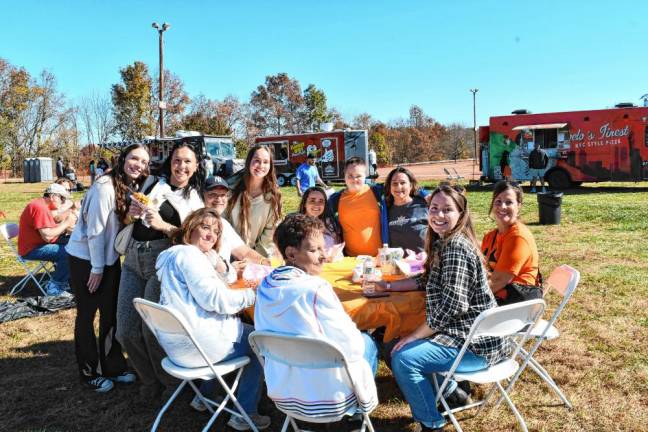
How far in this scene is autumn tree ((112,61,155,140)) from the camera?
31844 millimetres

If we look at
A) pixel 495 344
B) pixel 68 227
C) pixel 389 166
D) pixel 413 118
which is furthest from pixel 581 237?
pixel 413 118

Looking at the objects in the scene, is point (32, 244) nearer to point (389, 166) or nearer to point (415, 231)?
point (415, 231)

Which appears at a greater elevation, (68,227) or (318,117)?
(318,117)

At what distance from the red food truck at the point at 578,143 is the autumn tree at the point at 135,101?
71.7 feet

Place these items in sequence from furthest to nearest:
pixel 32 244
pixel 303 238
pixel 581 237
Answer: pixel 581 237, pixel 32 244, pixel 303 238

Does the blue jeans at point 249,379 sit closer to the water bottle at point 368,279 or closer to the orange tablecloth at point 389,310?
the orange tablecloth at point 389,310

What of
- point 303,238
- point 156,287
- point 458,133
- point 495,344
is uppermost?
point 458,133

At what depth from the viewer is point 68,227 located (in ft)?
20.4

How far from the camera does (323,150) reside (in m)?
22.6

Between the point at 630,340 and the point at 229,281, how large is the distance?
330cm

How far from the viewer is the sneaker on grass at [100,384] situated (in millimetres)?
3590

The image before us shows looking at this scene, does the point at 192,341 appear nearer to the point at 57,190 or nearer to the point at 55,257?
the point at 55,257

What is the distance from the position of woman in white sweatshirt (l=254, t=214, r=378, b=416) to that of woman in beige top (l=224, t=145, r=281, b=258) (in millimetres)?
1878

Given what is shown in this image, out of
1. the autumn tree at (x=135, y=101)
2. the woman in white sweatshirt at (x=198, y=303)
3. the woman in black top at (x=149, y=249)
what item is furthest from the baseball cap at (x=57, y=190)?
the autumn tree at (x=135, y=101)
